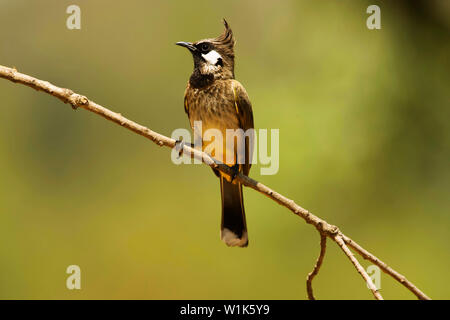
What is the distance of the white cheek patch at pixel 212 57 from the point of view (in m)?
3.05

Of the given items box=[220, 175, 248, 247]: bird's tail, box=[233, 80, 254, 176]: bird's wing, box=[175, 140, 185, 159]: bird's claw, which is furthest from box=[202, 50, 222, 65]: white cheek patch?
box=[175, 140, 185, 159]: bird's claw

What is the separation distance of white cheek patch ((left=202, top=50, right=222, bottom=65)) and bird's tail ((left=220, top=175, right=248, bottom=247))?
2.37 feet

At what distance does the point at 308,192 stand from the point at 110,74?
252cm

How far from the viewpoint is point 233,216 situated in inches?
123

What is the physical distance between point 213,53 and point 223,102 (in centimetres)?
32

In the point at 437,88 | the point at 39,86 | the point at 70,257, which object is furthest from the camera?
the point at 70,257

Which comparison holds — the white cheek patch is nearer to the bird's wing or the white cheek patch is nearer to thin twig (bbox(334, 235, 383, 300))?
the bird's wing

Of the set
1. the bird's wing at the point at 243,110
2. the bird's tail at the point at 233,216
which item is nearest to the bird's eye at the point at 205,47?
the bird's wing at the point at 243,110

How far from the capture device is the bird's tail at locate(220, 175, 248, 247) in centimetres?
304

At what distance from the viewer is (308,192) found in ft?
15.5

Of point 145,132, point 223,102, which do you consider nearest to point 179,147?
point 145,132

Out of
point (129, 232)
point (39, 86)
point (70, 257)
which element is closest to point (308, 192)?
point (129, 232)

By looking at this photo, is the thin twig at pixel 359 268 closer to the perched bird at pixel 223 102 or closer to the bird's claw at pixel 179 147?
the bird's claw at pixel 179 147

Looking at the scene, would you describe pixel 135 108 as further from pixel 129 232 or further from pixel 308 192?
pixel 308 192
